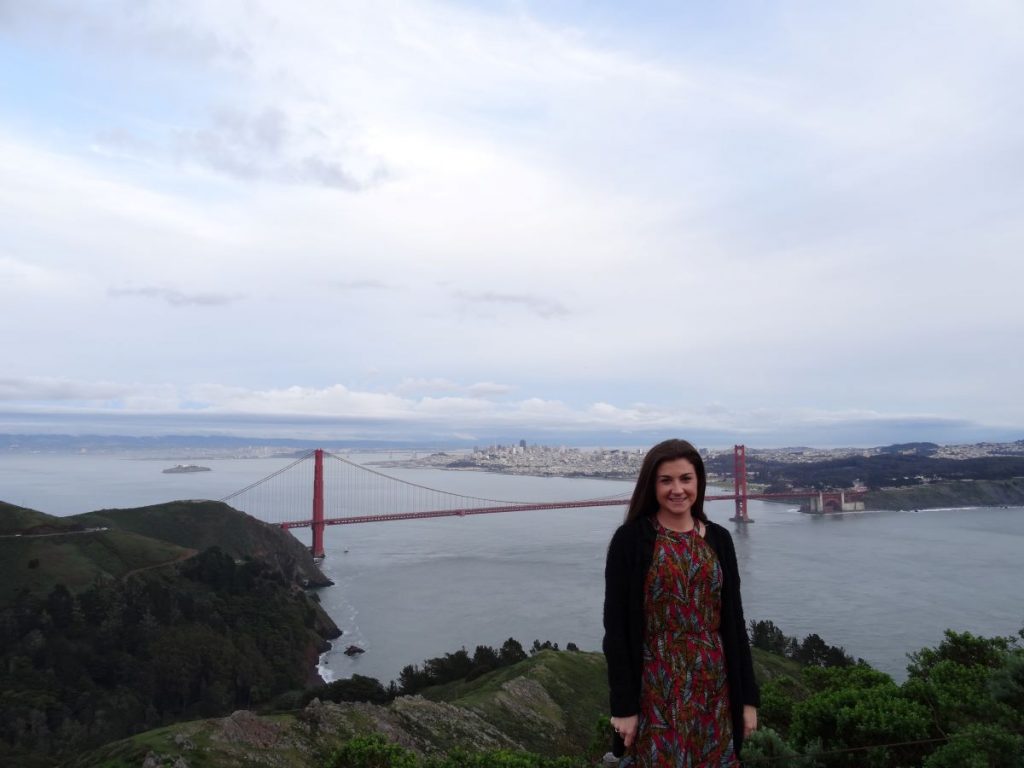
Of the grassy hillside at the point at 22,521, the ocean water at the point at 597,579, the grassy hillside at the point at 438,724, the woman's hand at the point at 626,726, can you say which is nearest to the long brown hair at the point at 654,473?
the woman's hand at the point at 626,726

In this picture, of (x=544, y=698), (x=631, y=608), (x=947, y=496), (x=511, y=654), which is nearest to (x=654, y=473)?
(x=631, y=608)

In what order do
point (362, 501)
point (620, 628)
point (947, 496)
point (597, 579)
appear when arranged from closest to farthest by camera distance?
point (620, 628) → point (597, 579) → point (947, 496) → point (362, 501)

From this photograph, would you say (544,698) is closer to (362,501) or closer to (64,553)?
(64,553)

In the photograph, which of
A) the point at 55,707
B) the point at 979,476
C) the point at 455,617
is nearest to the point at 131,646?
the point at 55,707

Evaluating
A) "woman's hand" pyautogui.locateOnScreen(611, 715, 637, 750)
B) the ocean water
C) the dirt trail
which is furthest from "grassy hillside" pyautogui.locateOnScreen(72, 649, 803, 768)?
the dirt trail

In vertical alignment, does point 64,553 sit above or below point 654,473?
below

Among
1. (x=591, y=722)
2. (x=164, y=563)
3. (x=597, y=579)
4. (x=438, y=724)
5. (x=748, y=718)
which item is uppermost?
(x=748, y=718)

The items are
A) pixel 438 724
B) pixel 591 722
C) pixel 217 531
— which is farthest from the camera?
pixel 217 531
